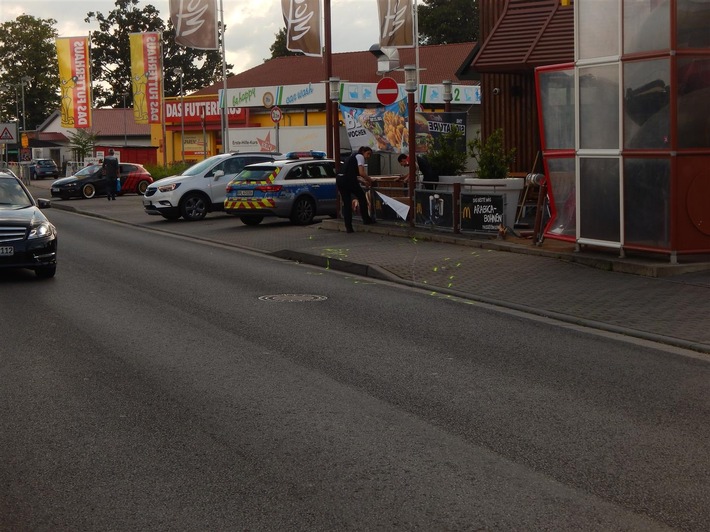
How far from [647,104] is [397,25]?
14.6 metres

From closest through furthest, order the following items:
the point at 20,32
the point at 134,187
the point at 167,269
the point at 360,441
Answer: the point at 360,441
the point at 167,269
the point at 134,187
the point at 20,32

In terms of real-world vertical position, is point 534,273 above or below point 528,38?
below

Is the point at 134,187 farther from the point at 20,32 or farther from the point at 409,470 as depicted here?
the point at 20,32

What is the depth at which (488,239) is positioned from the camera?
62.7ft

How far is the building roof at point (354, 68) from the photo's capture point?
59094 mm

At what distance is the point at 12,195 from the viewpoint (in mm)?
16844

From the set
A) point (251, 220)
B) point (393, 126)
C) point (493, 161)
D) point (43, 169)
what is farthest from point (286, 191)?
point (43, 169)

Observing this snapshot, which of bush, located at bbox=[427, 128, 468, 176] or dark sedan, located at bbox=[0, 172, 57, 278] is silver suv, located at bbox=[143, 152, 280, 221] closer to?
bush, located at bbox=[427, 128, 468, 176]

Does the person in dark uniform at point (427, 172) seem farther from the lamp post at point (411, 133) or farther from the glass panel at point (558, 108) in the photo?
the glass panel at point (558, 108)

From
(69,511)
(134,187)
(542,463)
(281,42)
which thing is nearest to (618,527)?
(542,463)

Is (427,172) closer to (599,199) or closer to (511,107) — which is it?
(511,107)

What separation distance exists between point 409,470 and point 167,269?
11.8 meters

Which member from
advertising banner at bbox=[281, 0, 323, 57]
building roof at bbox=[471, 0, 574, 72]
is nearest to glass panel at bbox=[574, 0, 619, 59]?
building roof at bbox=[471, 0, 574, 72]

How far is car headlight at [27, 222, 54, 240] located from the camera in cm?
1541
